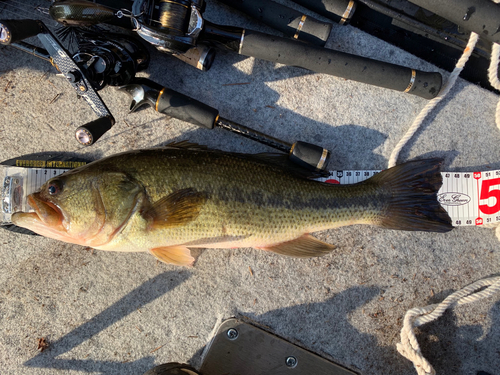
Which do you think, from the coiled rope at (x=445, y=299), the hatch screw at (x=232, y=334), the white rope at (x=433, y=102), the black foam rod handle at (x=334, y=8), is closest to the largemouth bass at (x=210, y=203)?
the white rope at (x=433, y=102)

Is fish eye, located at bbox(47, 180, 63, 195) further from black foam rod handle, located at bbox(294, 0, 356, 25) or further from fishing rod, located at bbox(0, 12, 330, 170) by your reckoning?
black foam rod handle, located at bbox(294, 0, 356, 25)

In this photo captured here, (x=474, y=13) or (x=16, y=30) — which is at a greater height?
(x=474, y=13)

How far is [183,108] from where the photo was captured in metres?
2.02

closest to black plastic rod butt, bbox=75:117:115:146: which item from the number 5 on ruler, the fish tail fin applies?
the fish tail fin

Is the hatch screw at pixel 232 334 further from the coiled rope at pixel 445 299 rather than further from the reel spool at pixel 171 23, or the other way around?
the reel spool at pixel 171 23

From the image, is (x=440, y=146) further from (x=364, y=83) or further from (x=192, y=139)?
Answer: (x=192, y=139)

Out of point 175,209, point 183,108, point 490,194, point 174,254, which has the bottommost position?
point 174,254

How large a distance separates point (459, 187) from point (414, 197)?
496 millimetres

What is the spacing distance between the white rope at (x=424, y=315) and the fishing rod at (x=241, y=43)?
53.7 inches

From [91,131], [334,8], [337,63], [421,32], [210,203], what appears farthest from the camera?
[421,32]

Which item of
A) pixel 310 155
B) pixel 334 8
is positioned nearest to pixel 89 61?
pixel 310 155

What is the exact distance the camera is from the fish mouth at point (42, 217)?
1725 millimetres

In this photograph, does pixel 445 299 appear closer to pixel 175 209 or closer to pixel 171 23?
pixel 175 209

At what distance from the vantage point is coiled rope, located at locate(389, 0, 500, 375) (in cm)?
219
